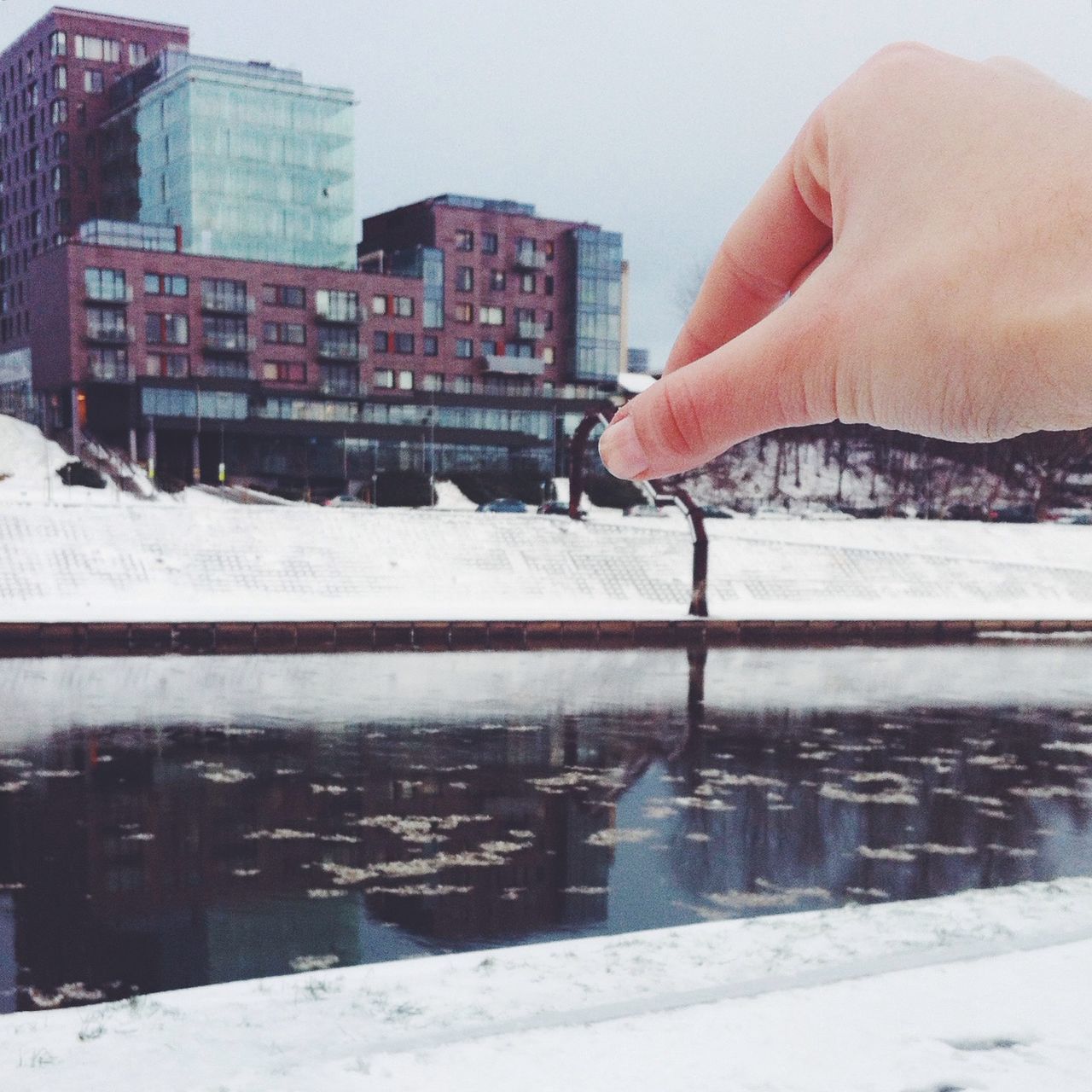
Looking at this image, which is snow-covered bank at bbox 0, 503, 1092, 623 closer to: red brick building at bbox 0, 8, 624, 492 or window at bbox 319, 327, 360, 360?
red brick building at bbox 0, 8, 624, 492

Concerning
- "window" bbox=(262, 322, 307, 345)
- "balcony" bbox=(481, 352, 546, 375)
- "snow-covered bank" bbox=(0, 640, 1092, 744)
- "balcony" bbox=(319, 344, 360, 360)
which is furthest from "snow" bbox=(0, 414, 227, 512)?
"snow-covered bank" bbox=(0, 640, 1092, 744)

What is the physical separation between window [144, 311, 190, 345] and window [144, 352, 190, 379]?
745 mm

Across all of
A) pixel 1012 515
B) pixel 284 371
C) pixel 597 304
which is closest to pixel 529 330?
pixel 597 304

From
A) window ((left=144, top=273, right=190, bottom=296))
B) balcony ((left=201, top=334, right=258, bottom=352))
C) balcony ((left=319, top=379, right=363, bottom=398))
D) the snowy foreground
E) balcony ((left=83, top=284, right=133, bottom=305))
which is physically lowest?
the snowy foreground

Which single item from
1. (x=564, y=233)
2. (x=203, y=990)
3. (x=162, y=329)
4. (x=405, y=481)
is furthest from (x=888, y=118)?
(x=564, y=233)

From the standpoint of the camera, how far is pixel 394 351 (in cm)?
8106

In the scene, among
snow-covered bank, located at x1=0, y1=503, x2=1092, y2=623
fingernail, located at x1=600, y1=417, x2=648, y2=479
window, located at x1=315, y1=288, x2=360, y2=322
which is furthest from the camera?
window, located at x1=315, y1=288, x2=360, y2=322

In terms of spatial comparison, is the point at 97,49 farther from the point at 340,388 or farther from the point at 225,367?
the point at 340,388

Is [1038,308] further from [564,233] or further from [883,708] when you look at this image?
[564,233]

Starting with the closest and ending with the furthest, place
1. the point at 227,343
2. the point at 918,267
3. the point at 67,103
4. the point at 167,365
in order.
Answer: the point at 918,267 < the point at 167,365 < the point at 227,343 < the point at 67,103

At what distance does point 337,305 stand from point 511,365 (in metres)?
12.8

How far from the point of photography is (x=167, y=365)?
73.0 metres

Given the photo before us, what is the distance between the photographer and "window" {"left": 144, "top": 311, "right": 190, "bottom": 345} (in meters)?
72.8

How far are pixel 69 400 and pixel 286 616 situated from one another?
45.9 meters
